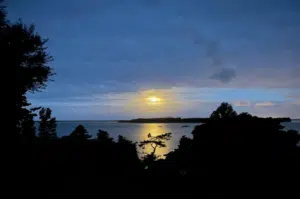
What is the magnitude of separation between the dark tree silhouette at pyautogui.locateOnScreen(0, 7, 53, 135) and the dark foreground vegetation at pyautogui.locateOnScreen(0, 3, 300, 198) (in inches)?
3.3

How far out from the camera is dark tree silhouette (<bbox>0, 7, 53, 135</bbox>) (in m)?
18.3

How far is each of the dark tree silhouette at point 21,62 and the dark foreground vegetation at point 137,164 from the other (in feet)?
0.27

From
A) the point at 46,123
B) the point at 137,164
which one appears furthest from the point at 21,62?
the point at 46,123

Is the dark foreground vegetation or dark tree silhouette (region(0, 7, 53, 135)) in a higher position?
dark tree silhouette (region(0, 7, 53, 135))

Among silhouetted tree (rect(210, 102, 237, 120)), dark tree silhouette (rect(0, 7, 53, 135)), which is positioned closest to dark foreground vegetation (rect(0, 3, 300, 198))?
dark tree silhouette (rect(0, 7, 53, 135))

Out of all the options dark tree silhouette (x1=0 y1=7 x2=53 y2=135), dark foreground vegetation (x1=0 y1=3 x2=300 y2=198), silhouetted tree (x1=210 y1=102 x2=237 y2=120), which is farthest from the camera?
silhouetted tree (x1=210 y1=102 x2=237 y2=120)

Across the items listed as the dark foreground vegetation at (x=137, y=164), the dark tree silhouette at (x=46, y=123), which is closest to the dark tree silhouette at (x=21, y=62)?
the dark foreground vegetation at (x=137, y=164)

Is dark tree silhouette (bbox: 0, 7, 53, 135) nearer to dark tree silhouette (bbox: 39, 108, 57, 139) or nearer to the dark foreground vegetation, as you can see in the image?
the dark foreground vegetation

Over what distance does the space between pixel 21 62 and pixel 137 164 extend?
13136mm

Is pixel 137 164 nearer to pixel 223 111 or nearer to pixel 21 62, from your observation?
pixel 21 62

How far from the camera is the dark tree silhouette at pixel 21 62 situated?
60.2ft

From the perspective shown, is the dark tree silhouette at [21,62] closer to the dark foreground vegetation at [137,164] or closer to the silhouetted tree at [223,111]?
the dark foreground vegetation at [137,164]

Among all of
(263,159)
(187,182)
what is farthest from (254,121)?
(187,182)

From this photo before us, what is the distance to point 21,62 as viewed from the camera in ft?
67.5
